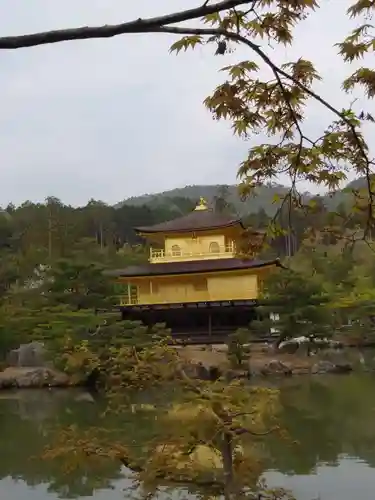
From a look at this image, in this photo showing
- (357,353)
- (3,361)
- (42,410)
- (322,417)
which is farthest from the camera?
(357,353)

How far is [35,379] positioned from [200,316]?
20.0 ft

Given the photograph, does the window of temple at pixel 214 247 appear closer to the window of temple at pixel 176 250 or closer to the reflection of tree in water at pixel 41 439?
the window of temple at pixel 176 250

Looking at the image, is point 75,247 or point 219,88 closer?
point 219,88

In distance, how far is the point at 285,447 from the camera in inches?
293

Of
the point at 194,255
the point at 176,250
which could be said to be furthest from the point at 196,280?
the point at 176,250

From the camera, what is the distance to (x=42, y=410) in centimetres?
1105

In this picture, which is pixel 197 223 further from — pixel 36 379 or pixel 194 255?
pixel 36 379

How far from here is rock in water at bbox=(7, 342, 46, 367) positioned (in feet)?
49.1

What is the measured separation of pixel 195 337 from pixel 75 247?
9864mm

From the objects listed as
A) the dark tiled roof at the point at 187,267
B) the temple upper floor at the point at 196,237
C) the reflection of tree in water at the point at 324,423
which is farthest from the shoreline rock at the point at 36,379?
the temple upper floor at the point at 196,237

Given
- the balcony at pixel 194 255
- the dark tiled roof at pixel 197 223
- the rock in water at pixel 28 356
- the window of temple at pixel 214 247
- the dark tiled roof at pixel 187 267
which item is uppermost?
the dark tiled roof at pixel 197 223

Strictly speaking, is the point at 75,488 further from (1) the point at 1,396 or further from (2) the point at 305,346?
(2) the point at 305,346

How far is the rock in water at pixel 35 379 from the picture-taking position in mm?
13864

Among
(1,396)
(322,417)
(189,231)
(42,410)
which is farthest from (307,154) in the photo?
(189,231)
